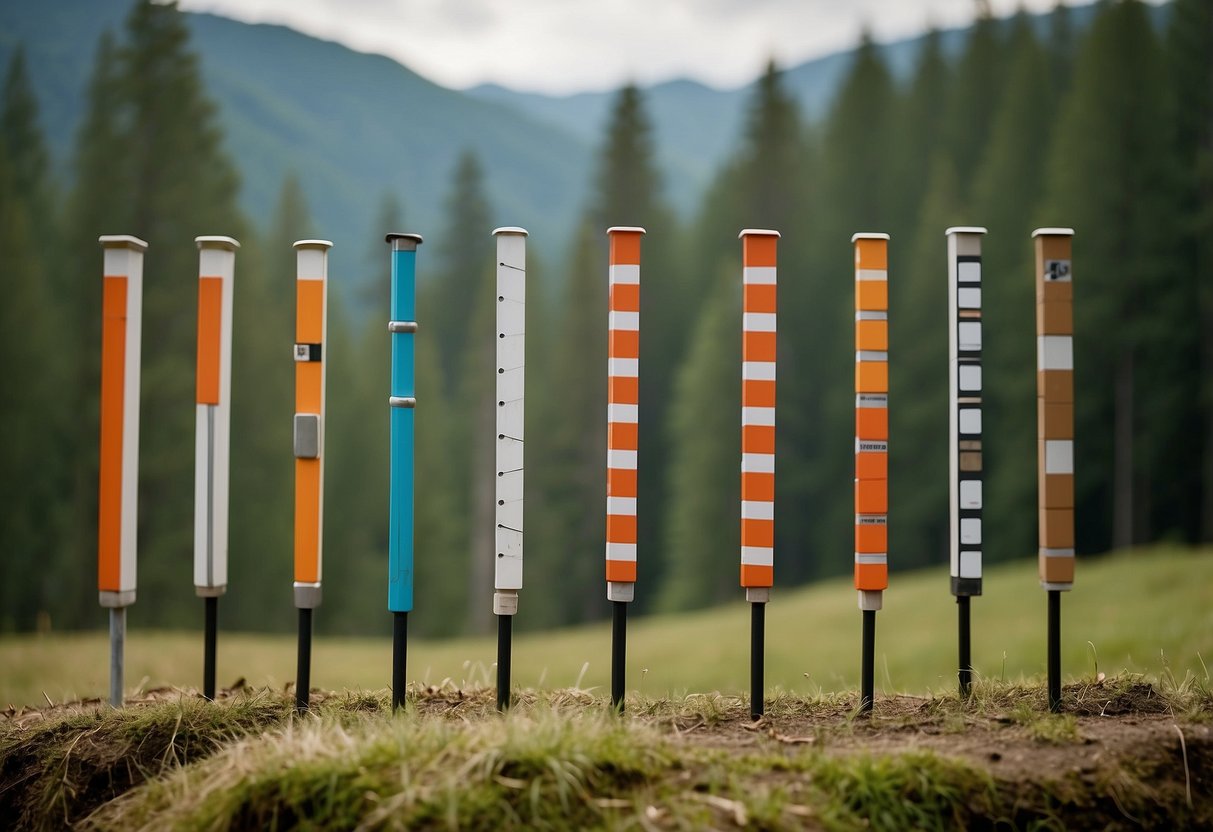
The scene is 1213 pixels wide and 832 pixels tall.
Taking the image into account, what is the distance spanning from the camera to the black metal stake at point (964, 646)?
16.4ft

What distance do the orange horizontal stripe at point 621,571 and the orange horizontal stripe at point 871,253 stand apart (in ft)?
5.85

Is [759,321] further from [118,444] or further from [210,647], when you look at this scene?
[118,444]

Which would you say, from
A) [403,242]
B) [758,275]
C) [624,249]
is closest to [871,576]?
[758,275]

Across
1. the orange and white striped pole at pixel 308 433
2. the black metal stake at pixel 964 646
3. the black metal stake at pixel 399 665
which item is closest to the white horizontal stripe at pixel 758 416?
the black metal stake at pixel 964 646

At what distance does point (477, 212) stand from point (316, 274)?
118 feet

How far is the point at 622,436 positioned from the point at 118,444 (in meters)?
2.59

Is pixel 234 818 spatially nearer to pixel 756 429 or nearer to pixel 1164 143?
pixel 756 429

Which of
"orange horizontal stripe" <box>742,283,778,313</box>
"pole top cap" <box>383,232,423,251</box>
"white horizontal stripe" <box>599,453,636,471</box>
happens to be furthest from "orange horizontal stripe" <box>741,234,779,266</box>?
"pole top cap" <box>383,232,423,251</box>

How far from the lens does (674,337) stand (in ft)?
120

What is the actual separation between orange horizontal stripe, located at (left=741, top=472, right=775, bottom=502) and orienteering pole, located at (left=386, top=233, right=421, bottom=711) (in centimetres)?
155

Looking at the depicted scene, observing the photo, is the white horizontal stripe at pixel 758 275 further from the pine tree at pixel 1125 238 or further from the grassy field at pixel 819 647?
the pine tree at pixel 1125 238

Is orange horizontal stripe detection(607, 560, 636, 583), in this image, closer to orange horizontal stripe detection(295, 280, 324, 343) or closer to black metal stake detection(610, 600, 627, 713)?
black metal stake detection(610, 600, 627, 713)

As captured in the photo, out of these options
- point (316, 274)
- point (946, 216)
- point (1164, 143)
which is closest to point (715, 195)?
point (946, 216)

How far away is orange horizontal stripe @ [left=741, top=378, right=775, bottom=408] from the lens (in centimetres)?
489
